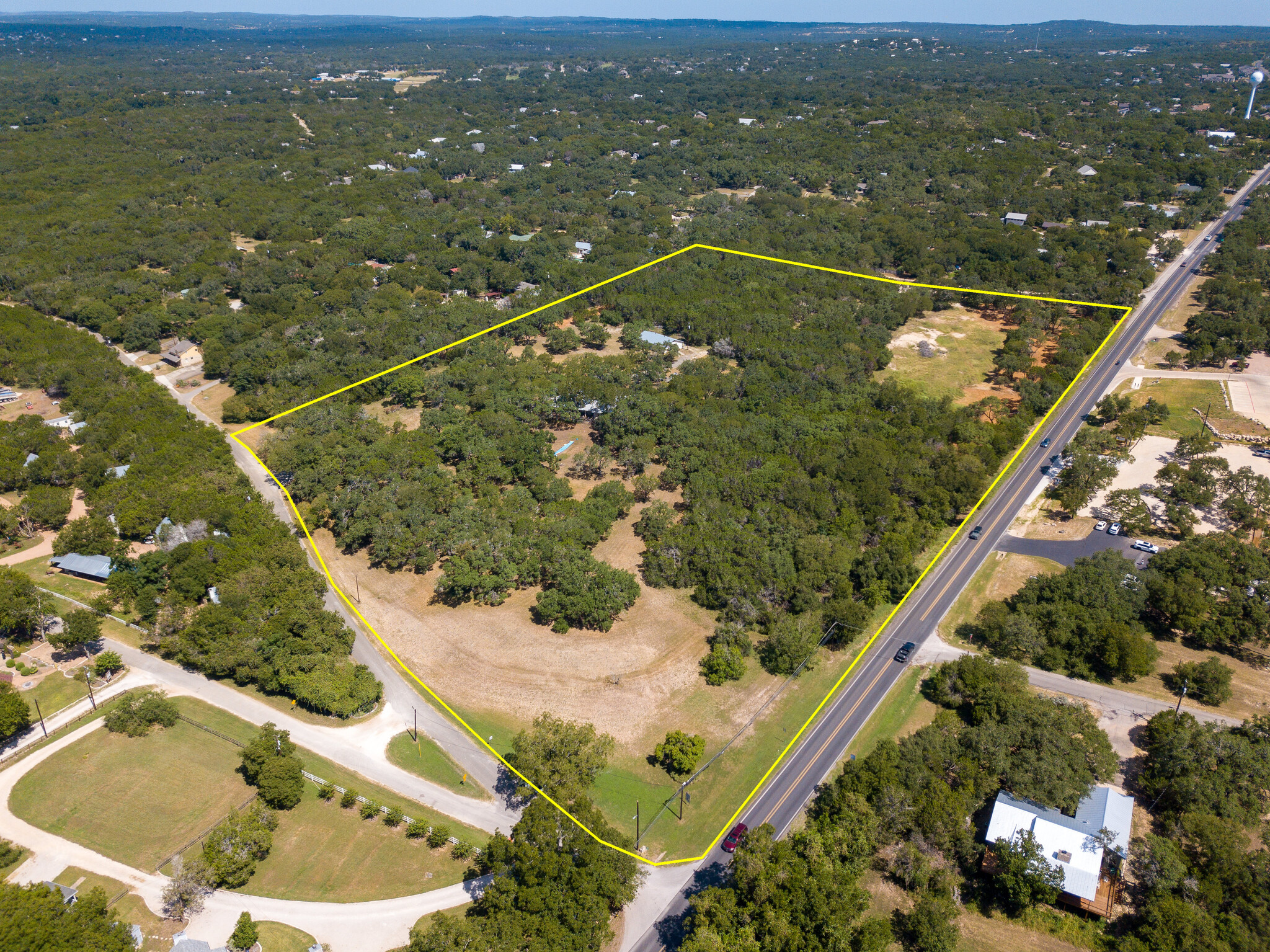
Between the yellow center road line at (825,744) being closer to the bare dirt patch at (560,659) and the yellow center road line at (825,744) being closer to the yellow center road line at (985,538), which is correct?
the bare dirt patch at (560,659)

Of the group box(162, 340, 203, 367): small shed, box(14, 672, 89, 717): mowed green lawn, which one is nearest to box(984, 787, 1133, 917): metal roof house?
box(14, 672, 89, 717): mowed green lawn

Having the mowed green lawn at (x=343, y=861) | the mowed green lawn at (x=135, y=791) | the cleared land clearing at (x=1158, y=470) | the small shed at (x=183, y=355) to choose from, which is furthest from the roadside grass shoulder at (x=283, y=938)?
the small shed at (x=183, y=355)

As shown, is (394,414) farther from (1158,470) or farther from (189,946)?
(1158,470)

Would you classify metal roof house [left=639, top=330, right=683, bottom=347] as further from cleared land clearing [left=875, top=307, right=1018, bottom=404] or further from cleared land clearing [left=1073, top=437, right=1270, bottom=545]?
cleared land clearing [left=1073, top=437, right=1270, bottom=545]

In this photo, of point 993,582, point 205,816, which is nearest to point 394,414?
point 205,816

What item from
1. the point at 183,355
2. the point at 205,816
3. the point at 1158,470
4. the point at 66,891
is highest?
the point at 183,355

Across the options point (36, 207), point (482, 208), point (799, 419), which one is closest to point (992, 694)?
point (799, 419)
